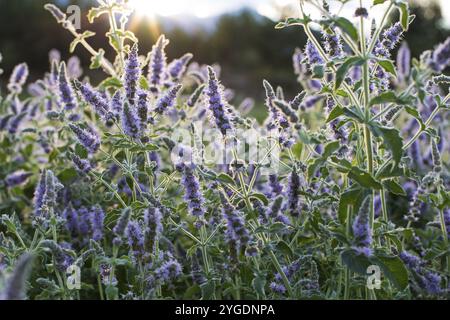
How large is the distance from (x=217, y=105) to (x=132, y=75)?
50 cm

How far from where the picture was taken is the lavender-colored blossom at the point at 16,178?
435cm

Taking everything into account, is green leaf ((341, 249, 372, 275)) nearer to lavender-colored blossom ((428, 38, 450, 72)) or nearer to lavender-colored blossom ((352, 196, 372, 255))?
lavender-colored blossom ((352, 196, 372, 255))

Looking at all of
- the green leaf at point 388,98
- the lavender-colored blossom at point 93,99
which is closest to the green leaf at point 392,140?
the green leaf at point 388,98

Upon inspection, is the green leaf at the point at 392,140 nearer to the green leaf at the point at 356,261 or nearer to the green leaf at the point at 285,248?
the green leaf at the point at 356,261

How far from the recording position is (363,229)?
2.39 m

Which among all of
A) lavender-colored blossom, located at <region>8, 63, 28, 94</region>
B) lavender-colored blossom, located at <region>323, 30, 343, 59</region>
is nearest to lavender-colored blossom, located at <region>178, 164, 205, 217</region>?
lavender-colored blossom, located at <region>323, 30, 343, 59</region>

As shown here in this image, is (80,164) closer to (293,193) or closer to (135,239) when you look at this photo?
(135,239)

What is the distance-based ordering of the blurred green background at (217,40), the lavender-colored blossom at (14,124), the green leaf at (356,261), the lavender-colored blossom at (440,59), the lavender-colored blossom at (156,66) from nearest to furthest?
the lavender-colored blossom at (440,59) < the green leaf at (356,261) < the lavender-colored blossom at (156,66) < the lavender-colored blossom at (14,124) < the blurred green background at (217,40)

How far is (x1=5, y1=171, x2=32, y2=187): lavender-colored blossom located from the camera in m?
4.35

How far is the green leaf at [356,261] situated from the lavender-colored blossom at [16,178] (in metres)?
2.79

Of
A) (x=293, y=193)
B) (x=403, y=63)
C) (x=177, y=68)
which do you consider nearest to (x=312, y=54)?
(x=293, y=193)

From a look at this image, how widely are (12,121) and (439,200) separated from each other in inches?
122

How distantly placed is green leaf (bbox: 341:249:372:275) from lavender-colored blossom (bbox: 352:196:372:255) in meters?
0.03
